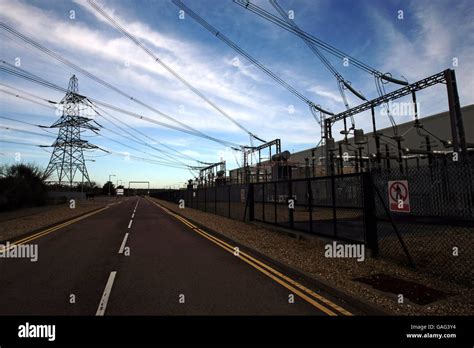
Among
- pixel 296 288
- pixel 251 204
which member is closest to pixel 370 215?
pixel 296 288

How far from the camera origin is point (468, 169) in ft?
20.1

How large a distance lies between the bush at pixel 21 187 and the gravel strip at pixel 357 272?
32.1 meters

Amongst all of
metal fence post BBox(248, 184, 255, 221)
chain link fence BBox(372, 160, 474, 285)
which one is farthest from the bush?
chain link fence BBox(372, 160, 474, 285)

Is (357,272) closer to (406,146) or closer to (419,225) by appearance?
(419,225)

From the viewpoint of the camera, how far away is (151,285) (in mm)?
5926

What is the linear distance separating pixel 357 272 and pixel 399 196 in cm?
206

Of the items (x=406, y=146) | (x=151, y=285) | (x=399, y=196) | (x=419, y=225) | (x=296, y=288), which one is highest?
(x=406, y=146)

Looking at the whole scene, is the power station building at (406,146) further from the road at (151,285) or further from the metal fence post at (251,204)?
the road at (151,285)

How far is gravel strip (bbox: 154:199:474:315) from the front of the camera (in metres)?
4.62

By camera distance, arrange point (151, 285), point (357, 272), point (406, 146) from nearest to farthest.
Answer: point (151, 285)
point (357, 272)
point (406, 146)

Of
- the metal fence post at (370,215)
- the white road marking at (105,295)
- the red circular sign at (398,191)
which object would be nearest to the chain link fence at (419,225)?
the metal fence post at (370,215)

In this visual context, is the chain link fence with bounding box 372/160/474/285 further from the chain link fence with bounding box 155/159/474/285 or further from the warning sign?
the warning sign

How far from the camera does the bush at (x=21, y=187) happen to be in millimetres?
32188
